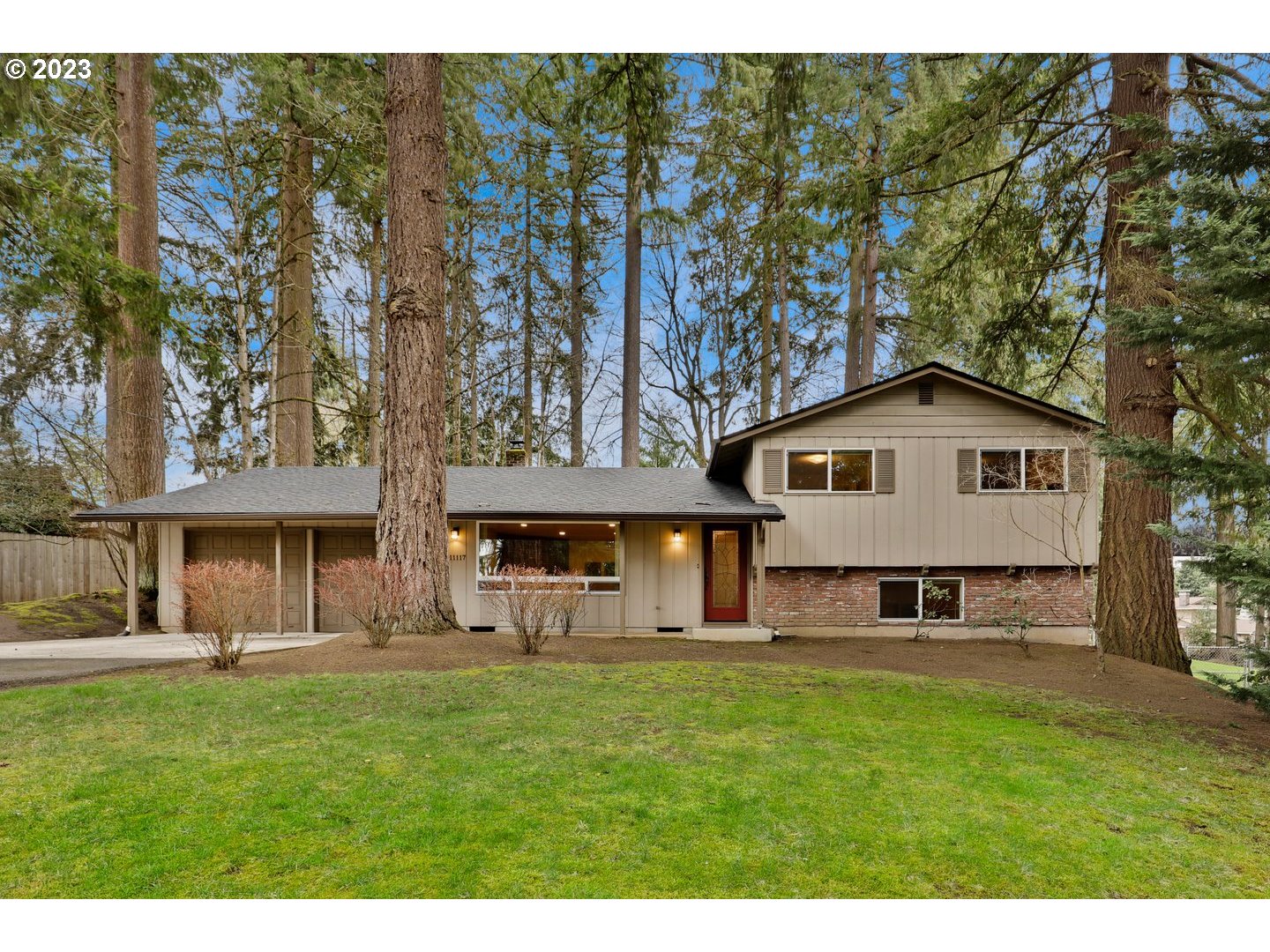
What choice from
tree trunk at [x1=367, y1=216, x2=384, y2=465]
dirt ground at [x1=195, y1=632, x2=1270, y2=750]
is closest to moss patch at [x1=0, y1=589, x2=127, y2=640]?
dirt ground at [x1=195, y1=632, x2=1270, y2=750]

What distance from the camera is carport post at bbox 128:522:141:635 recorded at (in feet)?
33.2

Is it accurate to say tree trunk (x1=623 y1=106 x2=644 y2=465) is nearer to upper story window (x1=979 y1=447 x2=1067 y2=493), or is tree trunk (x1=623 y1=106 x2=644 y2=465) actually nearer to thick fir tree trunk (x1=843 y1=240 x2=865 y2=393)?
thick fir tree trunk (x1=843 y1=240 x2=865 y2=393)

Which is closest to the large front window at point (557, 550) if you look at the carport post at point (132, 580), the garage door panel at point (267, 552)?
the garage door panel at point (267, 552)

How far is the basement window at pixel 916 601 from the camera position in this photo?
11.0 metres

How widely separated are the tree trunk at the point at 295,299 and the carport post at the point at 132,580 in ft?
11.3

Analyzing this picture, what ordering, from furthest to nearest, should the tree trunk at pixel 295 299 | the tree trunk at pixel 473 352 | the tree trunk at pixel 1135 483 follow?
1. the tree trunk at pixel 473 352
2. the tree trunk at pixel 295 299
3. the tree trunk at pixel 1135 483

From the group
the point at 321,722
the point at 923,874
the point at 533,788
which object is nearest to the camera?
the point at 923,874

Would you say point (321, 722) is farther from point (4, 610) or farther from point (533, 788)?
point (4, 610)

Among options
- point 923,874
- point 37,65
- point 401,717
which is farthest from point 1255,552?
point 37,65

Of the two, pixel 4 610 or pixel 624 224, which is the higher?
pixel 624 224

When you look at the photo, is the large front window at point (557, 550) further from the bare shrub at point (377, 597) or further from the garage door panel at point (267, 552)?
the bare shrub at point (377, 597)

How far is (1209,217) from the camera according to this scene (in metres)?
4.08

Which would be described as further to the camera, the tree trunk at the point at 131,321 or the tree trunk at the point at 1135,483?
the tree trunk at the point at 131,321
